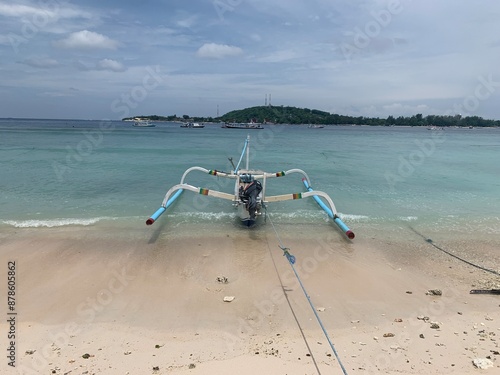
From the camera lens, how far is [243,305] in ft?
16.6

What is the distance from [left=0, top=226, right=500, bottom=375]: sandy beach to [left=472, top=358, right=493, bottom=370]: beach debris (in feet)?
0.10

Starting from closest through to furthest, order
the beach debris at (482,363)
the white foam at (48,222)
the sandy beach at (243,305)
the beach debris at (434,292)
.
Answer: the beach debris at (482,363)
the sandy beach at (243,305)
the beach debris at (434,292)
the white foam at (48,222)

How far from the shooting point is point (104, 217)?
9.09 metres

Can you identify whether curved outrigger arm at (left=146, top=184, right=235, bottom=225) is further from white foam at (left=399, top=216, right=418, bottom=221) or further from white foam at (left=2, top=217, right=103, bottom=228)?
white foam at (left=399, top=216, right=418, bottom=221)

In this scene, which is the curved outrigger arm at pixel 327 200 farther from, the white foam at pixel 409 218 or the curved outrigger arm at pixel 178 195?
the white foam at pixel 409 218

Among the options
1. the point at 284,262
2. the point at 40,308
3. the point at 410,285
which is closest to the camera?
the point at 40,308

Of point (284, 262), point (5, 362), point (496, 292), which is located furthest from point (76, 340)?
point (496, 292)

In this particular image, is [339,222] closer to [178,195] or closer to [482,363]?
[482,363]

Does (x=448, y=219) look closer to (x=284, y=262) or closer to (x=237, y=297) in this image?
(x=284, y=262)

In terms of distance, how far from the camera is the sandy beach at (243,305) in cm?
378

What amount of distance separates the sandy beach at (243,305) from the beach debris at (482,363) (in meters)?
0.03

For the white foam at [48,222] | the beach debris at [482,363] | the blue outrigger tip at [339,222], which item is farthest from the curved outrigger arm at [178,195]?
the beach debris at [482,363]

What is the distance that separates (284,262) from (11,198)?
915cm

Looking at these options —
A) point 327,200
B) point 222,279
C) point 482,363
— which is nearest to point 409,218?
point 327,200
